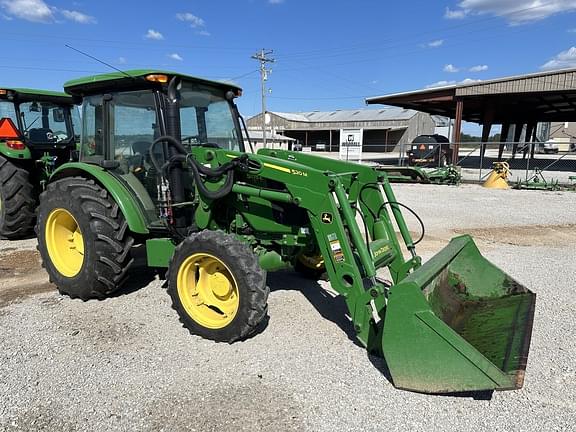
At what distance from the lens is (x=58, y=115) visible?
24.9 feet

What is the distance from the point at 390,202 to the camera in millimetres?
4105

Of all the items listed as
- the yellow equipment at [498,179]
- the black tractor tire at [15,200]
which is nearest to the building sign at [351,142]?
the yellow equipment at [498,179]

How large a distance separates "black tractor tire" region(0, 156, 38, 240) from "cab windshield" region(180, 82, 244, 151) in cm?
382

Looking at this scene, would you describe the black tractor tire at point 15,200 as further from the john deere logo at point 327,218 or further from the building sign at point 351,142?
the building sign at point 351,142

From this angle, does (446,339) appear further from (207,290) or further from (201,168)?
(201,168)

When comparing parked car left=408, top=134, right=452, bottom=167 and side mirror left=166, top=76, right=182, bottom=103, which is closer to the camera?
side mirror left=166, top=76, right=182, bottom=103

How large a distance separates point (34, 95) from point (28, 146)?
982 mm

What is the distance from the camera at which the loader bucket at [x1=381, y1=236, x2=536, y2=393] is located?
8.84ft

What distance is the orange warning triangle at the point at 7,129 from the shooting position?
6758 mm

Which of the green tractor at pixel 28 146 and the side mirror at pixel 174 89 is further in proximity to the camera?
the green tractor at pixel 28 146

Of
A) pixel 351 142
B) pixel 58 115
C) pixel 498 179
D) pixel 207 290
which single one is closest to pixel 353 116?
pixel 351 142

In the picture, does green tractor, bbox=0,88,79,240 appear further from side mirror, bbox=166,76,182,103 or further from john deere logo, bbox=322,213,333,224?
john deere logo, bbox=322,213,333,224

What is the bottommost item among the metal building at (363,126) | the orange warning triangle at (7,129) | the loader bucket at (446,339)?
the loader bucket at (446,339)

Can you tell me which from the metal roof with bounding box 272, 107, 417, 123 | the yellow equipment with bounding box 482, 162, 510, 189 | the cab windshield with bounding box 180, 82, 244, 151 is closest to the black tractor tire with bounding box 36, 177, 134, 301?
the cab windshield with bounding box 180, 82, 244, 151
